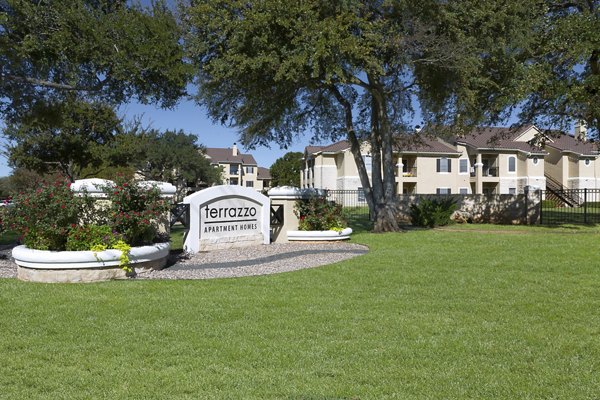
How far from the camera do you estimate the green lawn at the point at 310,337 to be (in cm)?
378

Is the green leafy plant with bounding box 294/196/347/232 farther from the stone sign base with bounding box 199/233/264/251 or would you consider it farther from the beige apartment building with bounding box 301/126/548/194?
the beige apartment building with bounding box 301/126/548/194

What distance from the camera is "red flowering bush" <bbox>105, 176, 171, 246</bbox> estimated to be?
899 cm

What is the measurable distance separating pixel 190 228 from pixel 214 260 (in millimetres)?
1597

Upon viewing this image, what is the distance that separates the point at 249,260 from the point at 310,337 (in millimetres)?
5912

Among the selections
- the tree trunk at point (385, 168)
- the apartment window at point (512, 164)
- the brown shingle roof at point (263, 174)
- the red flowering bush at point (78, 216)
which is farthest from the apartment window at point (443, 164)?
the brown shingle roof at point (263, 174)

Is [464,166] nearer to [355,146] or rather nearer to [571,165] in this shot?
[571,165]

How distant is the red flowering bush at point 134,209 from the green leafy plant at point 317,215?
17.8 ft

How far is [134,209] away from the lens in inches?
372

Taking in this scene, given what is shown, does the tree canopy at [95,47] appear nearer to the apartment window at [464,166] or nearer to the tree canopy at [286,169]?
the apartment window at [464,166]

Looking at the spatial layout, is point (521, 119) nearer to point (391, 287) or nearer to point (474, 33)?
point (474, 33)

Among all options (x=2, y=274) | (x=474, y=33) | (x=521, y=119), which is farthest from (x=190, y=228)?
(x=521, y=119)

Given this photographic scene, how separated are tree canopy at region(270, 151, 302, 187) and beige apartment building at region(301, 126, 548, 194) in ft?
106

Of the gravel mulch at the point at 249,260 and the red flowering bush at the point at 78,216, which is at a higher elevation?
the red flowering bush at the point at 78,216

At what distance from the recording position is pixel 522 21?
1491 cm
